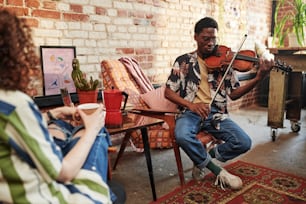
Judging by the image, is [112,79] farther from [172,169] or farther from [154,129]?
[172,169]

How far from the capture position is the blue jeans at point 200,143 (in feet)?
6.31

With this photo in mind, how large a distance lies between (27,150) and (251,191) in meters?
1.62

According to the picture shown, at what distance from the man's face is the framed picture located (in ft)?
3.65

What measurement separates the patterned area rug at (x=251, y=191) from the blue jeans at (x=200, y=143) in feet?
0.59

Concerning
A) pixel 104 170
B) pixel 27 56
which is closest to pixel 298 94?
pixel 104 170

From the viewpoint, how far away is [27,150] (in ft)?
2.42

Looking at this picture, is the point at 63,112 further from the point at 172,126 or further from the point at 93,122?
the point at 172,126

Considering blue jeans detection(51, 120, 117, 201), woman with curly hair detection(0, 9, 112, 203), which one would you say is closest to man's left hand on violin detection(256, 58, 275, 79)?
blue jeans detection(51, 120, 117, 201)

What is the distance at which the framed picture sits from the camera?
235 cm

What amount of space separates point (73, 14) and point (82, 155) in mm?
1925

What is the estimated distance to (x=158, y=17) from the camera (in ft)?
10.7

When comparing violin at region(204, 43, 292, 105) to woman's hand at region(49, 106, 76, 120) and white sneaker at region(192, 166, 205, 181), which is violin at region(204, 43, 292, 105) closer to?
white sneaker at region(192, 166, 205, 181)

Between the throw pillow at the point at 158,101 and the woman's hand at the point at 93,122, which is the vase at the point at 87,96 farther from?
the throw pillow at the point at 158,101

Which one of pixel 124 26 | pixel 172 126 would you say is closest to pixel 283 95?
pixel 172 126
